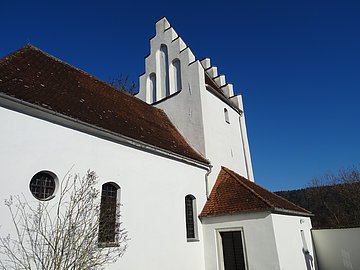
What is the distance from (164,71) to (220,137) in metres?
6.05

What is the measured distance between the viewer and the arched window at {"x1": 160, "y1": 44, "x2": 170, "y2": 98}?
16.7m

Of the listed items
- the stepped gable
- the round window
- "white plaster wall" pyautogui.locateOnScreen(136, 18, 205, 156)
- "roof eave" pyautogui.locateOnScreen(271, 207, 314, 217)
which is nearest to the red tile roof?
"roof eave" pyautogui.locateOnScreen(271, 207, 314, 217)

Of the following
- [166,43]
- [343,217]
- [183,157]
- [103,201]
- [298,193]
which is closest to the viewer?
[103,201]

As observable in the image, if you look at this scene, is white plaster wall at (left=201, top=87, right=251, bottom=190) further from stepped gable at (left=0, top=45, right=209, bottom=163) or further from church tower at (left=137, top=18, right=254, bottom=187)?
stepped gable at (left=0, top=45, right=209, bottom=163)

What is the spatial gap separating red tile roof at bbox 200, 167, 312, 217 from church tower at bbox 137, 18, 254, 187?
1049mm

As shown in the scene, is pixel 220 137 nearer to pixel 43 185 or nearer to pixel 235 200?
pixel 235 200

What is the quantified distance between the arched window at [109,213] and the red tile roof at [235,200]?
477 cm

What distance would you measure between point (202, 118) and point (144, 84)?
608 cm

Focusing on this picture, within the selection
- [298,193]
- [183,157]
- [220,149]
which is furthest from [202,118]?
[298,193]

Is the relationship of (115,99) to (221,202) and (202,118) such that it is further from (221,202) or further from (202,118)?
(221,202)

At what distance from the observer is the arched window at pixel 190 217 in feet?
37.0

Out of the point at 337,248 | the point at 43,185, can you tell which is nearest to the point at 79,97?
the point at 43,185

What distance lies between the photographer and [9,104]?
6.38m

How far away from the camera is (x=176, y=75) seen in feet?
54.2
